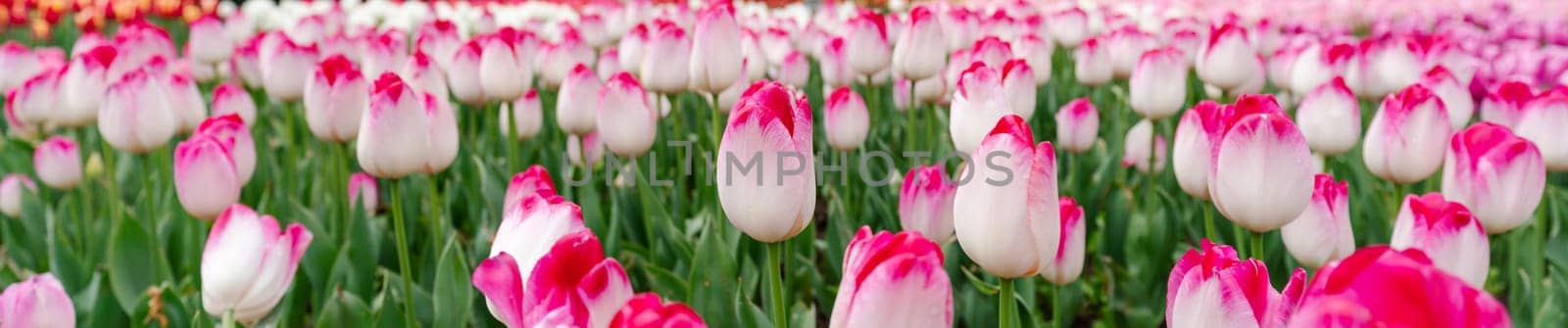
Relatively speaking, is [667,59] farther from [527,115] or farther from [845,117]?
[527,115]

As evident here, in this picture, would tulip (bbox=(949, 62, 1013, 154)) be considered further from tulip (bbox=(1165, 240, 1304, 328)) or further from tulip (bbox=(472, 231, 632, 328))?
tulip (bbox=(472, 231, 632, 328))

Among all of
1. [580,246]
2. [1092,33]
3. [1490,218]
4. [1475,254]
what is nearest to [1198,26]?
[1092,33]

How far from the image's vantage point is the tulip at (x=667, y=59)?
6.89ft

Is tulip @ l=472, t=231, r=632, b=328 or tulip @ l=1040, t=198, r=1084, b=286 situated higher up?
tulip @ l=472, t=231, r=632, b=328

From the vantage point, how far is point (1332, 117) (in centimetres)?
171

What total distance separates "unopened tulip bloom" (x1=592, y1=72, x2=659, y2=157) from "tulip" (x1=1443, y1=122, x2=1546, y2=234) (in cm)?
116

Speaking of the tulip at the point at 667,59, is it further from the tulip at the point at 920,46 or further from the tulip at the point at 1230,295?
Answer: the tulip at the point at 1230,295

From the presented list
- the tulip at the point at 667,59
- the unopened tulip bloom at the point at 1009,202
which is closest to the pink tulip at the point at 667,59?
the tulip at the point at 667,59

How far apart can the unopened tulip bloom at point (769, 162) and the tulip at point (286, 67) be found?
171 cm

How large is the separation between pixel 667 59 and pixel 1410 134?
3.95 ft

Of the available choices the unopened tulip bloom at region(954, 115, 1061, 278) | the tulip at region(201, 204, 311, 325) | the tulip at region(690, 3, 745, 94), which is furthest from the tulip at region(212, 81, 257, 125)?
the unopened tulip bloom at region(954, 115, 1061, 278)

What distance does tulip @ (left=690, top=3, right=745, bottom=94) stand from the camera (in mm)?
1951

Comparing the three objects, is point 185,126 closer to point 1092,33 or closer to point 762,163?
point 762,163

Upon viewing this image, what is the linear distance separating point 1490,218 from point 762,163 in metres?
0.94
